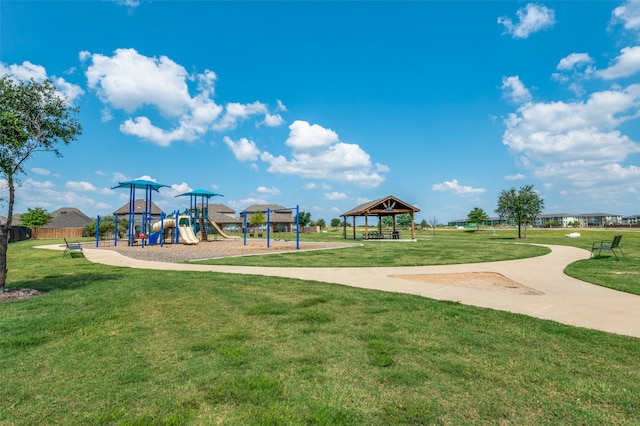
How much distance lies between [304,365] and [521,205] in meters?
43.1

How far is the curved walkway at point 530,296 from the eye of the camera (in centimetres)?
553

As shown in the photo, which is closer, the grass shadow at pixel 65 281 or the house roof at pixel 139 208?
the grass shadow at pixel 65 281

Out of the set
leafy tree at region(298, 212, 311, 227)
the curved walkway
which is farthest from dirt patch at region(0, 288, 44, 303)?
leafy tree at region(298, 212, 311, 227)

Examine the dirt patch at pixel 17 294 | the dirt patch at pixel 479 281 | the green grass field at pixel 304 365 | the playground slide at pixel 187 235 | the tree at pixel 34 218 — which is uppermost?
the tree at pixel 34 218

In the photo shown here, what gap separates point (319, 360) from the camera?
3965 mm

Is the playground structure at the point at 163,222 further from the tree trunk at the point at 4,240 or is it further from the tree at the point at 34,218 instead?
the tree at the point at 34,218

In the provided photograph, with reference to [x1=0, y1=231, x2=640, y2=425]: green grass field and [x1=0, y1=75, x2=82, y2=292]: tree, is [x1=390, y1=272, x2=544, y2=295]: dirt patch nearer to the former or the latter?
[x1=0, y1=231, x2=640, y2=425]: green grass field

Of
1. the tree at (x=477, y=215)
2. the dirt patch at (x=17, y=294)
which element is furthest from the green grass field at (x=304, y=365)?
the tree at (x=477, y=215)

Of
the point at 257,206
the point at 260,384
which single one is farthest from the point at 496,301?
the point at 257,206

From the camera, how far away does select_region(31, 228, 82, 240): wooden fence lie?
1874 inches

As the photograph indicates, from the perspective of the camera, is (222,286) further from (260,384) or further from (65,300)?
(260,384)

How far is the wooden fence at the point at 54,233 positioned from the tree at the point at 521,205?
61.9 metres

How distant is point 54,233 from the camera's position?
164 ft

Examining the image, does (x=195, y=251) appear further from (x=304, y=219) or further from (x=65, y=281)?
(x=304, y=219)
